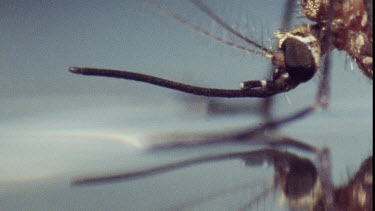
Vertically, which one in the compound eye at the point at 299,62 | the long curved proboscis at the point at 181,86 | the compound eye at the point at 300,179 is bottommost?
the compound eye at the point at 300,179

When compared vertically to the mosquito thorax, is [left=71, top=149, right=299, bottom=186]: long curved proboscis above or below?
below

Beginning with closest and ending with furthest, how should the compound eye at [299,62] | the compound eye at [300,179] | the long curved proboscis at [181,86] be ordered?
the compound eye at [300,179] → the long curved proboscis at [181,86] → the compound eye at [299,62]

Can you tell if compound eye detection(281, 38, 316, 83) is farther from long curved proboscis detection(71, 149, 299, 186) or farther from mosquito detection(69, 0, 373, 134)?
long curved proboscis detection(71, 149, 299, 186)

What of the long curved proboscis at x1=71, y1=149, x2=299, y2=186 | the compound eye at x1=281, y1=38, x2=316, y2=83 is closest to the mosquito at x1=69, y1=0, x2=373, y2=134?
the compound eye at x1=281, y1=38, x2=316, y2=83

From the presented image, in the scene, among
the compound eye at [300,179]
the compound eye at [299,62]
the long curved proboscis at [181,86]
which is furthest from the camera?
the compound eye at [299,62]

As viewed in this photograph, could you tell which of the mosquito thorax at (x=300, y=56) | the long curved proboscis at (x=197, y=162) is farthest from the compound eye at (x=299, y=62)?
the long curved proboscis at (x=197, y=162)

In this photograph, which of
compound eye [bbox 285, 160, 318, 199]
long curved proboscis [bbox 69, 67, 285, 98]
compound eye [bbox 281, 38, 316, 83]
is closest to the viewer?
compound eye [bbox 285, 160, 318, 199]

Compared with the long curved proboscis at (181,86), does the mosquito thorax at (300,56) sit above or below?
above

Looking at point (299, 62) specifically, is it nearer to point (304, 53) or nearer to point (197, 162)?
point (304, 53)

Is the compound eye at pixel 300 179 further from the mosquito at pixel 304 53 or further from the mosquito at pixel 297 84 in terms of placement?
the mosquito at pixel 304 53
